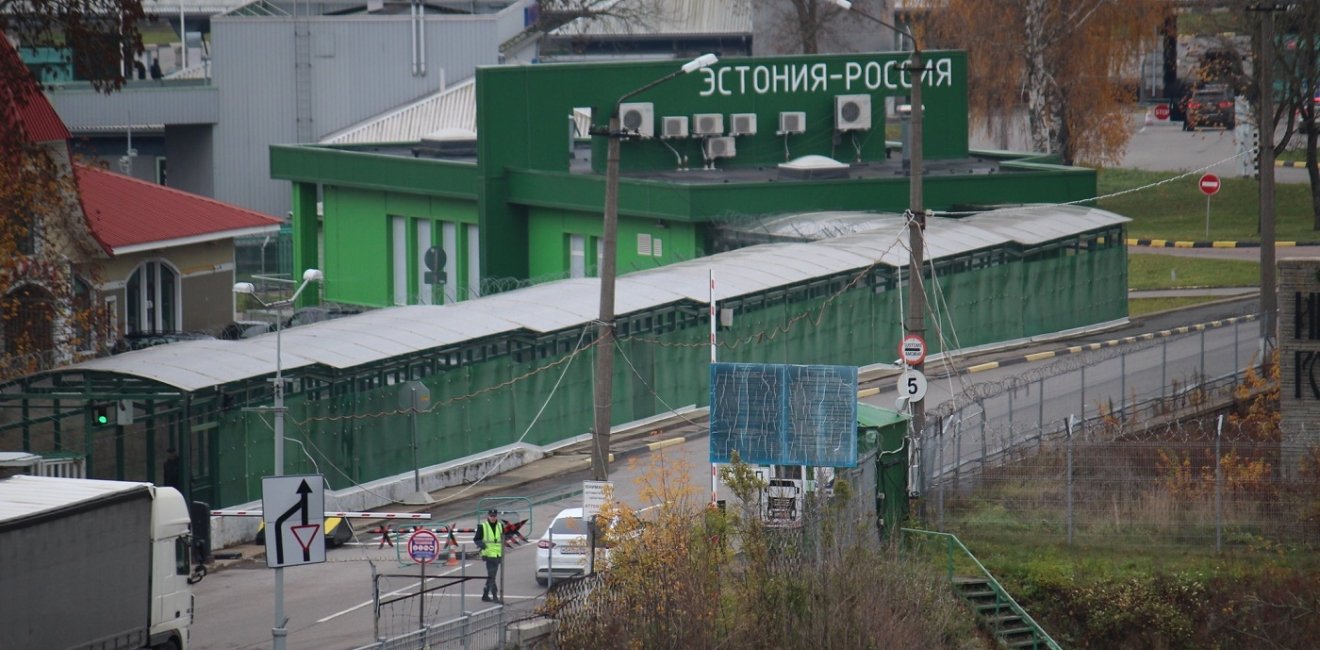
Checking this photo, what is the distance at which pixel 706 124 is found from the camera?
169 ft

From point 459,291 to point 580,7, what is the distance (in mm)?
52087

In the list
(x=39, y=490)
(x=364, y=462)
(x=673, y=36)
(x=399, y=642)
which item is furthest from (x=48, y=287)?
(x=673, y=36)

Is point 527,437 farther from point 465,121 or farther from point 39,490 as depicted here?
point 465,121

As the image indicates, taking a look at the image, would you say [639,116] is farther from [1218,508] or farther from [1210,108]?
[1210,108]

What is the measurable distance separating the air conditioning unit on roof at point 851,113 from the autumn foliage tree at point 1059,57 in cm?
867

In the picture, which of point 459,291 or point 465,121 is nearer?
point 459,291

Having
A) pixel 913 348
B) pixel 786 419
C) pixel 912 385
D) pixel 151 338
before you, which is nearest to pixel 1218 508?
pixel 912 385

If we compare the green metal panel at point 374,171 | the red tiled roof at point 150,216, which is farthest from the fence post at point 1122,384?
the red tiled roof at point 150,216

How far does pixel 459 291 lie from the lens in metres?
51.1

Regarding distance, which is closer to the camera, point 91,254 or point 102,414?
point 102,414

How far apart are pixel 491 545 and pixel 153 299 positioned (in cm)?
2633

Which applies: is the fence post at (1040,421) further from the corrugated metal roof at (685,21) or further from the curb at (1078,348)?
the corrugated metal roof at (685,21)

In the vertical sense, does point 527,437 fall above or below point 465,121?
below

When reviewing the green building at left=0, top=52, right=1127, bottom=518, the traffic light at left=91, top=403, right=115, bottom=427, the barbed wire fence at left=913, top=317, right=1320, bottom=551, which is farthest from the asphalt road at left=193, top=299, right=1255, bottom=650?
the traffic light at left=91, top=403, right=115, bottom=427
